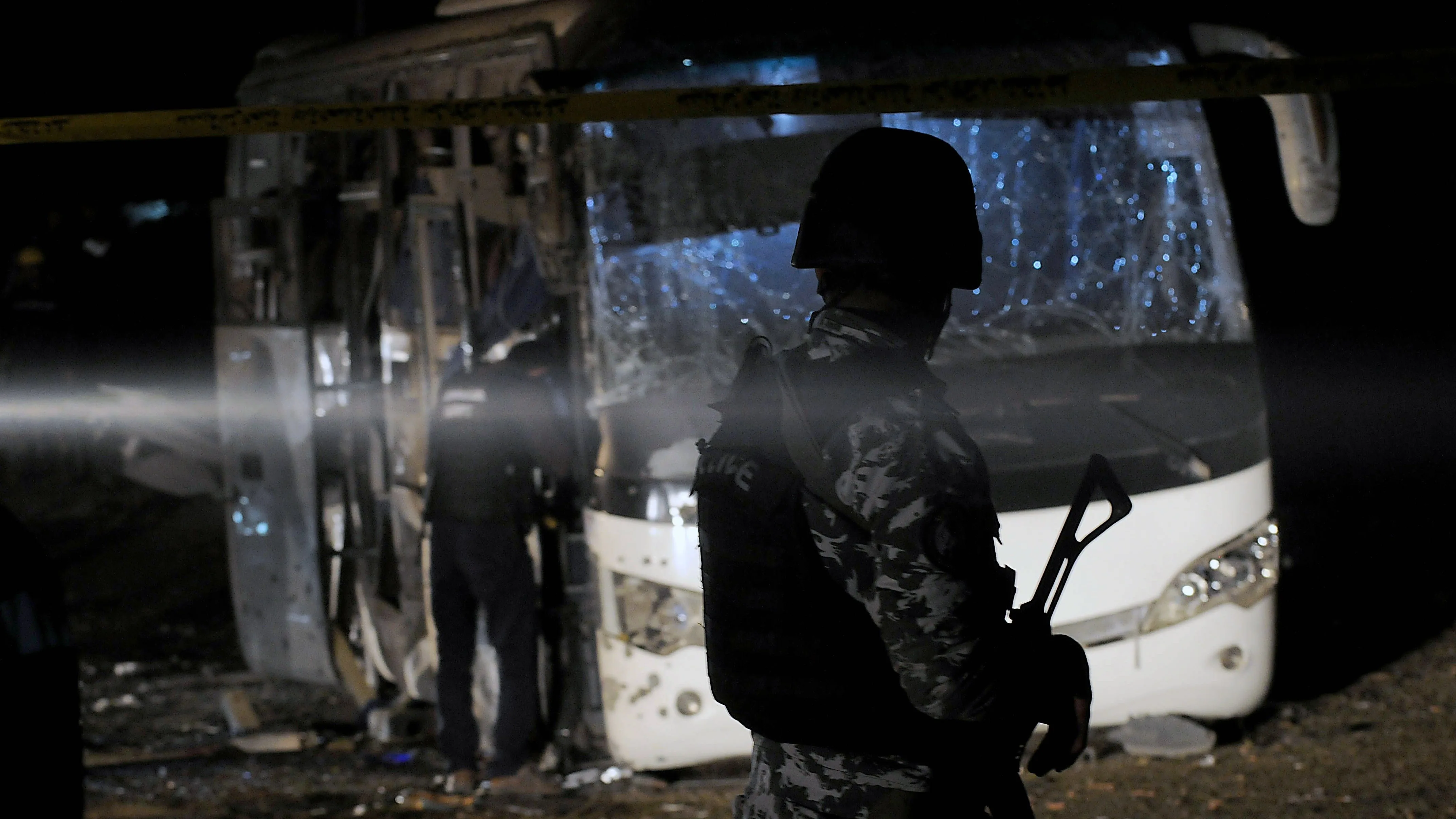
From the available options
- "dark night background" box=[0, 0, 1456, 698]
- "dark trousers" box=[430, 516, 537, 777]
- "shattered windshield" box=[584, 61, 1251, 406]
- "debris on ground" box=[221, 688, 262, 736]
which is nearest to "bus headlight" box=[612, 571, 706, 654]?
"shattered windshield" box=[584, 61, 1251, 406]

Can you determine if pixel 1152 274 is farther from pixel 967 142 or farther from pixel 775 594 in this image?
pixel 775 594

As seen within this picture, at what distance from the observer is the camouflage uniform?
184 cm

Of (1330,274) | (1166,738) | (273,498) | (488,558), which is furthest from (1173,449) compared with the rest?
(1330,274)

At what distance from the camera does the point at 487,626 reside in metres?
5.30

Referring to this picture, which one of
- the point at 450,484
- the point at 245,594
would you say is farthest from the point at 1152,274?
the point at 245,594

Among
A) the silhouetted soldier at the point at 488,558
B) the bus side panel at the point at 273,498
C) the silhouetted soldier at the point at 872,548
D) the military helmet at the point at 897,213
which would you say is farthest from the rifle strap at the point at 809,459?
the bus side panel at the point at 273,498

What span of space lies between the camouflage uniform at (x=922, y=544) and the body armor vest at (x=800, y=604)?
4 cm

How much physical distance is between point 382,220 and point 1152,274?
10.3 feet

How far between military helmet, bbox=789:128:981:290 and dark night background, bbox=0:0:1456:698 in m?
4.77

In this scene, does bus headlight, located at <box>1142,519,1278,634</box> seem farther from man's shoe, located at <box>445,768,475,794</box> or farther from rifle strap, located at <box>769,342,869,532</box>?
rifle strap, located at <box>769,342,869,532</box>

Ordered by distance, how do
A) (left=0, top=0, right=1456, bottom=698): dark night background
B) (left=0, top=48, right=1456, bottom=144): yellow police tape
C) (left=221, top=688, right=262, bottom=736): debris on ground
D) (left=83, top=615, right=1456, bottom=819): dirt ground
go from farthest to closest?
(left=0, top=0, right=1456, bottom=698): dark night background
(left=221, top=688, right=262, bottom=736): debris on ground
(left=83, top=615, right=1456, bottom=819): dirt ground
(left=0, top=48, right=1456, bottom=144): yellow police tape

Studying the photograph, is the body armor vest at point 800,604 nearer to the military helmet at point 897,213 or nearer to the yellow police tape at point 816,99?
the military helmet at point 897,213

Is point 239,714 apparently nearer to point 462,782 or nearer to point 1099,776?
point 462,782

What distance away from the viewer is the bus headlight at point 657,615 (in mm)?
4363
